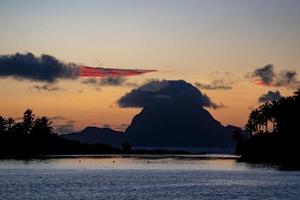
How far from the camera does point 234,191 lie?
9156 cm

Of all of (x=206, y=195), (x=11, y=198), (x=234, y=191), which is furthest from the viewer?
(x=234, y=191)

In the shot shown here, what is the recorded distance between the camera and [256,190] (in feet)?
307

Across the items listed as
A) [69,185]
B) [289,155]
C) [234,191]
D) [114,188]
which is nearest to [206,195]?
[234,191]

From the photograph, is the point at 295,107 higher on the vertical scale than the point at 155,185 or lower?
higher

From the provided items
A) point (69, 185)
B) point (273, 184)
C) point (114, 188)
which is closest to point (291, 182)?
point (273, 184)

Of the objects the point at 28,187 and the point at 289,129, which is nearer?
the point at 28,187

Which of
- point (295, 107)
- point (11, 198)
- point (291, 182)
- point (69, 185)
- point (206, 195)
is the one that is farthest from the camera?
point (295, 107)

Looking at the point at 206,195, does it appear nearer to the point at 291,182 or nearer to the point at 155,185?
the point at 155,185

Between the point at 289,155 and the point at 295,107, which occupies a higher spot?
the point at 295,107

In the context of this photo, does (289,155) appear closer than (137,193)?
No

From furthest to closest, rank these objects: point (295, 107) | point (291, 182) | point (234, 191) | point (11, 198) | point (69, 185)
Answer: point (295, 107) → point (291, 182) → point (69, 185) → point (234, 191) → point (11, 198)

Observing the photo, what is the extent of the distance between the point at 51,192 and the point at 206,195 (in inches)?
906

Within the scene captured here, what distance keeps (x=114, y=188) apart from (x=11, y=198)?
22283 mm

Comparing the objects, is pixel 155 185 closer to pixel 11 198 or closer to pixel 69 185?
pixel 69 185
